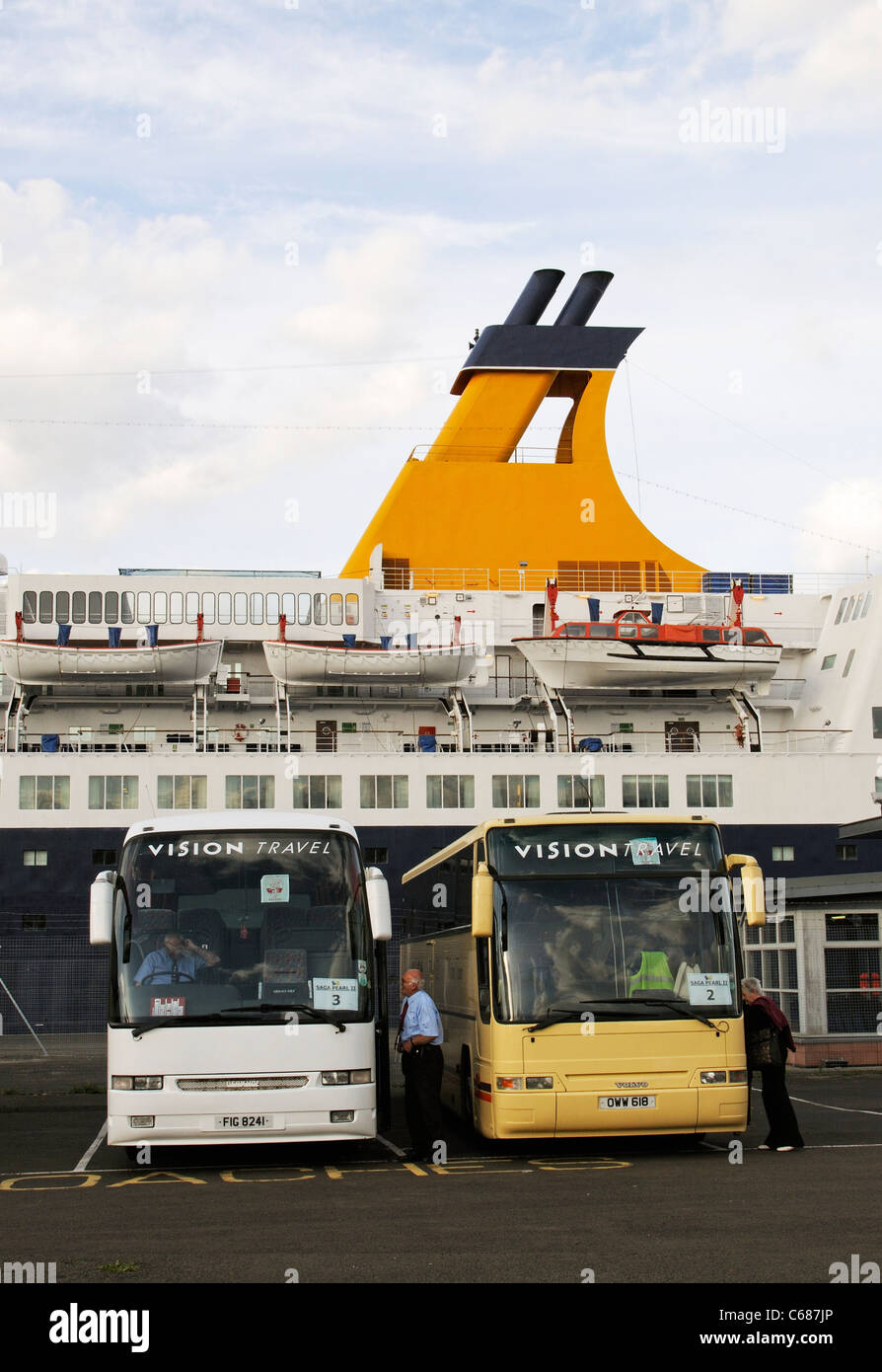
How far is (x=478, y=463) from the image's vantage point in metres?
39.1

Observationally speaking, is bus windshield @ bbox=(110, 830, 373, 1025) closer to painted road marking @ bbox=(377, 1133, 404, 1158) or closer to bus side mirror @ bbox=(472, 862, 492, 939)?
bus side mirror @ bbox=(472, 862, 492, 939)

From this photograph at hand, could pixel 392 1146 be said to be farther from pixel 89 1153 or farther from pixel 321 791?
pixel 321 791

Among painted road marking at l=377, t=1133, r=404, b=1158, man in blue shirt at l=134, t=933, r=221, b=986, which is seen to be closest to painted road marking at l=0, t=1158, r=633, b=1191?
painted road marking at l=377, t=1133, r=404, b=1158

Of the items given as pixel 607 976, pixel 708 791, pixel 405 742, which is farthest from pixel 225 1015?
pixel 405 742

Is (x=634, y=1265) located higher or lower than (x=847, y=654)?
lower

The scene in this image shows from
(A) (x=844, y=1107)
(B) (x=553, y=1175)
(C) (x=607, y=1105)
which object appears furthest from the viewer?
(A) (x=844, y=1107)

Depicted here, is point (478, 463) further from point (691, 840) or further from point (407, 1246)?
point (407, 1246)

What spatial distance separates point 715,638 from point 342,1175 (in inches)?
1008

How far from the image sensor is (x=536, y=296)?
40.0m

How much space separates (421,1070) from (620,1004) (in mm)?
1912

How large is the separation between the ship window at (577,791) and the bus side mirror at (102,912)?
2244 centimetres

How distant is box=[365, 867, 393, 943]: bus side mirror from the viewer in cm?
1243

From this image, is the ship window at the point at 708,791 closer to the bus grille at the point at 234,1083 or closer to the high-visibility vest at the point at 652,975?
the high-visibility vest at the point at 652,975
